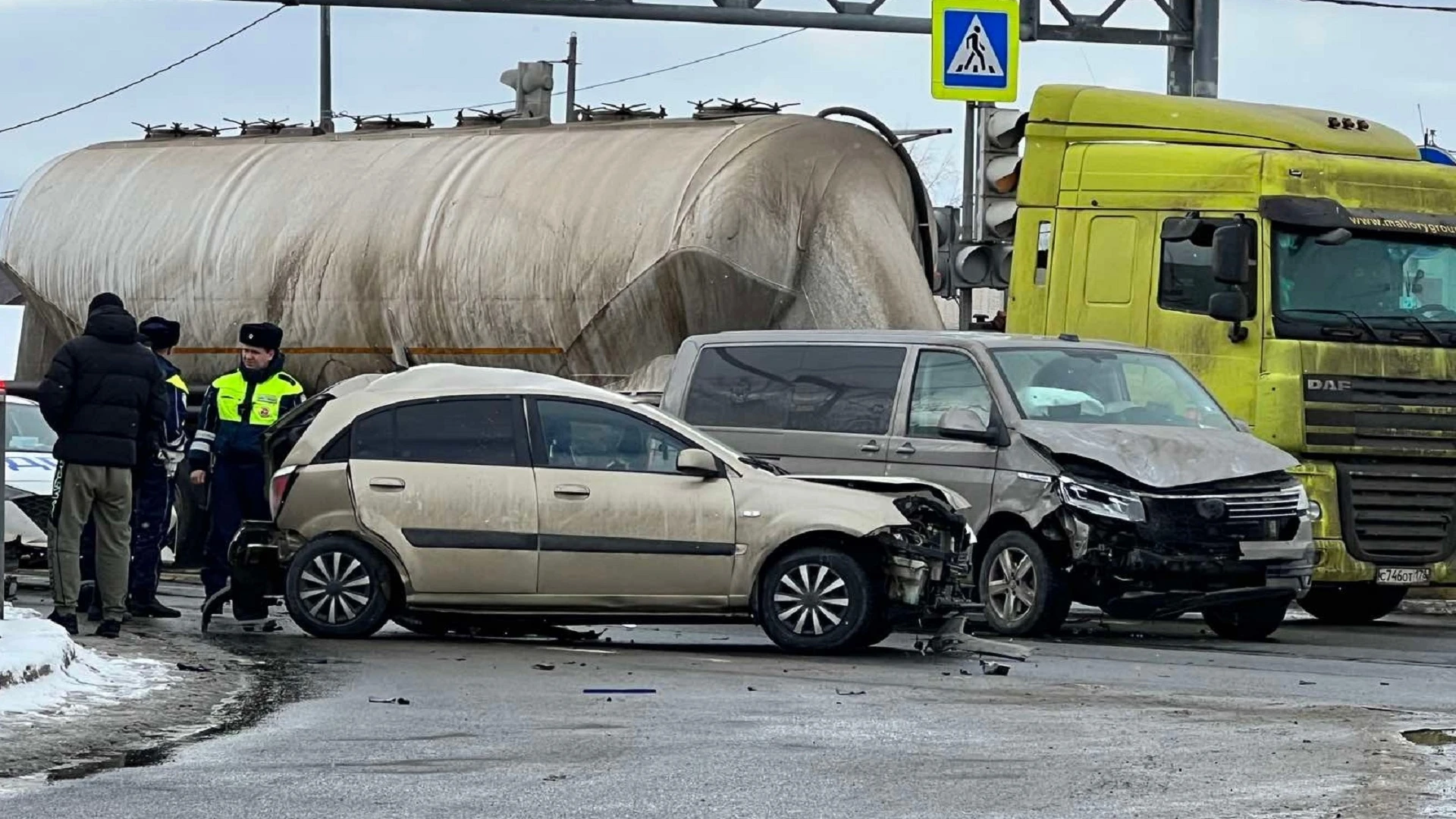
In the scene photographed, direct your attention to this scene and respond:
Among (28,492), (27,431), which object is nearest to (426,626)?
(28,492)

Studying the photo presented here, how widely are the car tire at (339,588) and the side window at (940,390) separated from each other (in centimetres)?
322

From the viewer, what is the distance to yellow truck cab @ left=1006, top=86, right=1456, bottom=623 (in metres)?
15.5

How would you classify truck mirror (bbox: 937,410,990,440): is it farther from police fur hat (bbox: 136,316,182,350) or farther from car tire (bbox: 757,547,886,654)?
police fur hat (bbox: 136,316,182,350)

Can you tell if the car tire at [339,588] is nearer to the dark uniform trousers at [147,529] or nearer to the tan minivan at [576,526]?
the tan minivan at [576,526]

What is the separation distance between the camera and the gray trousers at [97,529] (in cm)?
1340

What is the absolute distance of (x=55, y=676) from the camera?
10469 millimetres

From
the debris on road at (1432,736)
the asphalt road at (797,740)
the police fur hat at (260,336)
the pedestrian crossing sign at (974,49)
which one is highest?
the pedestrian crossing sign at (974,49)

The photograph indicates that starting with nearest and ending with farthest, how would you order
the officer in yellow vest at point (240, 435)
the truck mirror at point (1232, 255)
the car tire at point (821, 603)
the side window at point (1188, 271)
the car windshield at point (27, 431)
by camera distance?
the car tire at point (821, 603), the officer in yellow vest at point (240, 435), the truck mirror at point (1232, 255), the side window at point (1188, 271), the car windshield at point (27, 431)

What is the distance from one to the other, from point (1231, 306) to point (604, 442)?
4.18 meters

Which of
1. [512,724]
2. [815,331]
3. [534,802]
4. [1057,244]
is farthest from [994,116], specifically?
[534,802]

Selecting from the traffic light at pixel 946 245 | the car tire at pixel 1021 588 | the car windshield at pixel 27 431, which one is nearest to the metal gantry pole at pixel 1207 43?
the traffic light at pixel 946 245

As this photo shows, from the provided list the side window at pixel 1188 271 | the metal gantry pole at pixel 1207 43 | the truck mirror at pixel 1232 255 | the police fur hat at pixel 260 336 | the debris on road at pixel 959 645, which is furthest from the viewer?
the metal gantry pole at pixel 1207 43

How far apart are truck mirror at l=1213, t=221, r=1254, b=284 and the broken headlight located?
81.4 inches

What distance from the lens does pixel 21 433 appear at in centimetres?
2017
